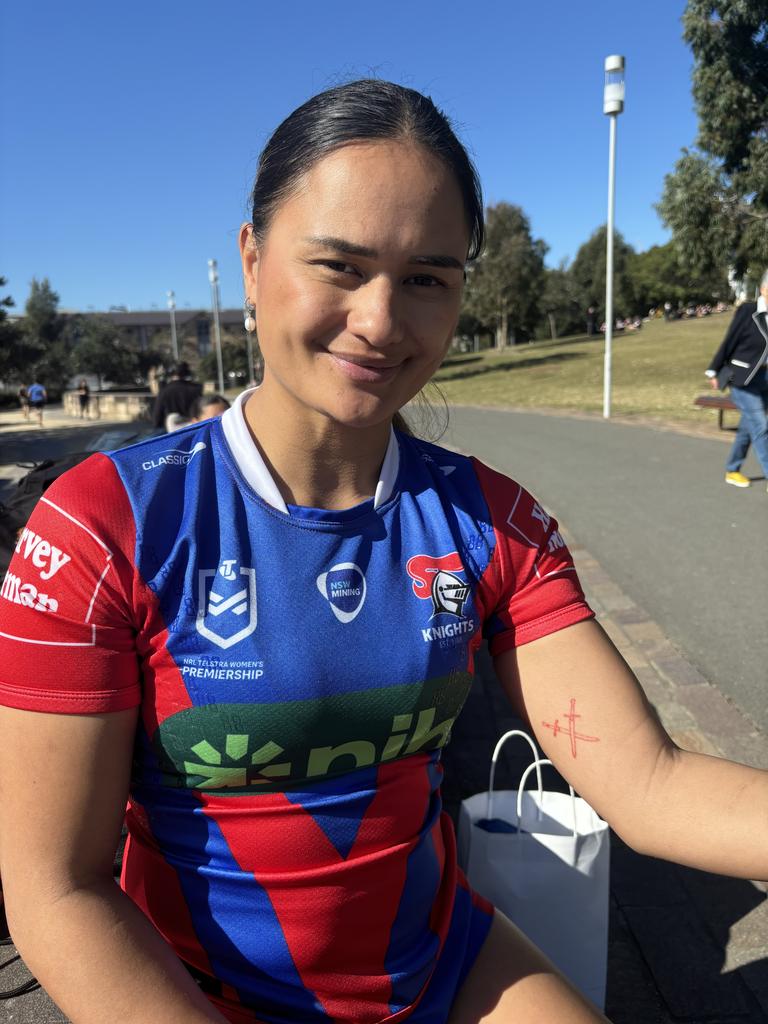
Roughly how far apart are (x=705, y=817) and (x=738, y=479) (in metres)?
8.15

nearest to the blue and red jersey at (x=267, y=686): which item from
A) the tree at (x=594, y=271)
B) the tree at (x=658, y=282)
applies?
the tree at (x=594, y=271)

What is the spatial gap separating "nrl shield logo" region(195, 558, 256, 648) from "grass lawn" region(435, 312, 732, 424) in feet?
40.0

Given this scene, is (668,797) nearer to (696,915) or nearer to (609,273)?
(696,915)

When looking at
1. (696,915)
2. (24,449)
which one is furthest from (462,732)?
(24,449)

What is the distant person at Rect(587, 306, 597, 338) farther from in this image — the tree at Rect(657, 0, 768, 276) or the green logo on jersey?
the green logo on jersey

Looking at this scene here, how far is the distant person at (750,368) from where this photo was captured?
8148 mm

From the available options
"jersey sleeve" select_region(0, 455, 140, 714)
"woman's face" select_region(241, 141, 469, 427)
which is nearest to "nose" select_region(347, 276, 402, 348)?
"woman's face" select_region(241, 141, 469, 427)

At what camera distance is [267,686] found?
47.8 inches

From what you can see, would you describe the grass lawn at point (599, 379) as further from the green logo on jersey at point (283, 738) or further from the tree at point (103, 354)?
the tree at point (103, 354)

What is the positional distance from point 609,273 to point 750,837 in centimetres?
1576

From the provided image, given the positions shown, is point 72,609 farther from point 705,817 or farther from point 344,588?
point 705,817

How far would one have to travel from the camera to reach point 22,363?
30281 millimetres

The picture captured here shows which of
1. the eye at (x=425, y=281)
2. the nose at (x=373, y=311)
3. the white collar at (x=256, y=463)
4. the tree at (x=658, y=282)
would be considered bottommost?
the white collar at (x=256, y=463)

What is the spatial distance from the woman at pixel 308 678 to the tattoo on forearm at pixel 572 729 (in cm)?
2
